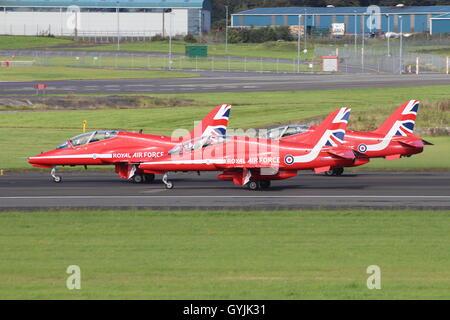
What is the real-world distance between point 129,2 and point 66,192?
482 feet

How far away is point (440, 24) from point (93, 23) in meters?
69.1

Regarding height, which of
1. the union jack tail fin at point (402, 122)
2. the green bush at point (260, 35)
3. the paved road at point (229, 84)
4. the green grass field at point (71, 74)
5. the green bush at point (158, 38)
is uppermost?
the green bush at point (260, 35)

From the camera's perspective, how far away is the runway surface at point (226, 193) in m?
31.3

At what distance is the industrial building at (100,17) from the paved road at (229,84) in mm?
69279

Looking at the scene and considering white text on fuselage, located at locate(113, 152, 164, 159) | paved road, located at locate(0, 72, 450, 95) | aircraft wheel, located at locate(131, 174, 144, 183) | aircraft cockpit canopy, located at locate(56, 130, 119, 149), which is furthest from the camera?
paved road, located at locate(0, 72, 450, 95)

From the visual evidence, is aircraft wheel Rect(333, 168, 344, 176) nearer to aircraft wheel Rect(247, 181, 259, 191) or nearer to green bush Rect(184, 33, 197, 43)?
aircraft wheel Rect(247, 181, 259, 191)

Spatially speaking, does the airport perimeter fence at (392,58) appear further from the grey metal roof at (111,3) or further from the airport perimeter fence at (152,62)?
the grey metal roof at (111,3)

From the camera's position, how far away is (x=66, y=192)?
35.4 m

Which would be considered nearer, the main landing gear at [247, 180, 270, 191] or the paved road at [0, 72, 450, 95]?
the main landing gear at [247, 180, 270, 191]

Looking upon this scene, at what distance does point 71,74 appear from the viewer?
115688mm

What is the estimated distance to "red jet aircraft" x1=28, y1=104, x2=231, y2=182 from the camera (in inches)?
1507

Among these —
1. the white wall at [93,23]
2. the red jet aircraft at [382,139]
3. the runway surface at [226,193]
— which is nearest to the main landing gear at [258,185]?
the runway surface at [226,193]

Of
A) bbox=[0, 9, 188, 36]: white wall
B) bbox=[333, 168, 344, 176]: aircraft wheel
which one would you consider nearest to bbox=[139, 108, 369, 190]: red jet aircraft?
bbox=[333, 168, 344, 176]: aircraft wheel

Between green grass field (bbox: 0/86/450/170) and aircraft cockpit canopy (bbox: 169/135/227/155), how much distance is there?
10.7 meters
